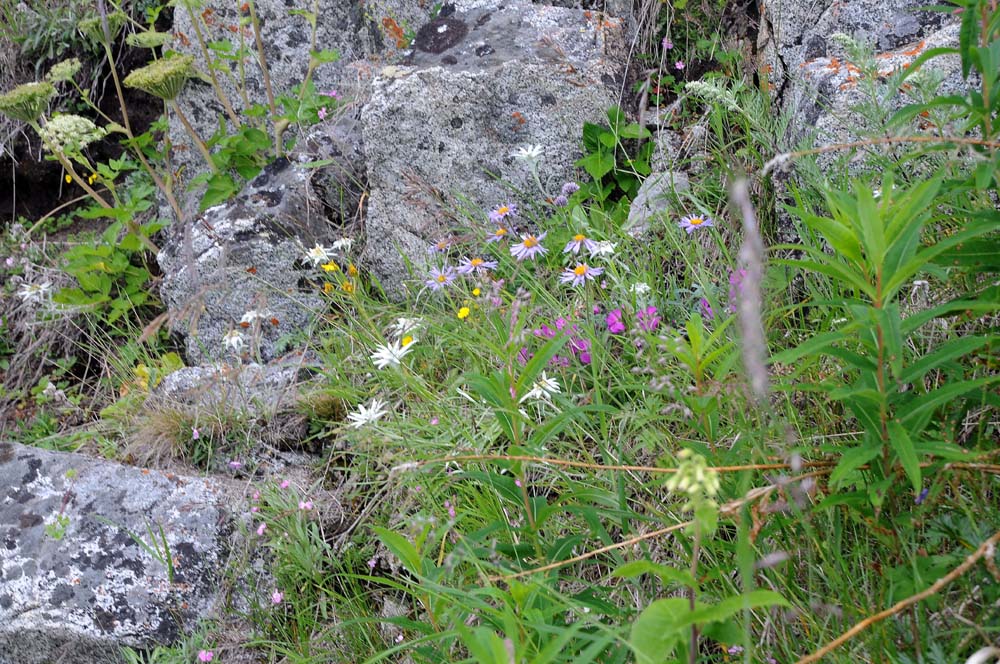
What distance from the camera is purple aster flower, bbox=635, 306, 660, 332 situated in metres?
2.03

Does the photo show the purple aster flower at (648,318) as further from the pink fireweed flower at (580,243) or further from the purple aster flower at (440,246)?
the purple aster flower at (440,246)

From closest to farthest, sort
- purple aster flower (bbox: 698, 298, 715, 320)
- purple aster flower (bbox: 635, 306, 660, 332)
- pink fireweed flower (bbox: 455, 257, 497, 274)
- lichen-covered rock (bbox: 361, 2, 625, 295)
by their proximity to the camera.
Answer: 1. purple aster flower (bbox: 635, 306, 660, 332)
2. purple aster flower (bbox: 698, 298, 715, 320)
3. pink fireweed flower (bbox: 455, 257, 497, 274)
4. lichen-covered rock (bbox: 361, 2, 625, 295)

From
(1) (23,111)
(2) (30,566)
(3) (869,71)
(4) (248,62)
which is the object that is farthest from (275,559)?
(4) (248,62)

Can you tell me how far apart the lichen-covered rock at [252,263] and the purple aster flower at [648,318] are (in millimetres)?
1692

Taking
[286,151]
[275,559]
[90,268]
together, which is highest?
[286,151]

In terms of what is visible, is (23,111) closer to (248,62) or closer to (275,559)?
(248,62)

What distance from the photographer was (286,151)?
406 centimetres

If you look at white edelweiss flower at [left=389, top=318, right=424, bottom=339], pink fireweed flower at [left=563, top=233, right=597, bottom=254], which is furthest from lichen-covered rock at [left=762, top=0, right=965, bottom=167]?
white edelweiss flower at [left=389, top=318, right=424, bottom=339]

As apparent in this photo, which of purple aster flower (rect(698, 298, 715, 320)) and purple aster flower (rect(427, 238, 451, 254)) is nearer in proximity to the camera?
purple aster flower (rect(698, 298, 715, 320))

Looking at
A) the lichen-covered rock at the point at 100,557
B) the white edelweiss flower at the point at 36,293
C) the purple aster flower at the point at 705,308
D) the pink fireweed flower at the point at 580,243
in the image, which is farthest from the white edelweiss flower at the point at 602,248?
the white edelweiss flower at the point at 36,293

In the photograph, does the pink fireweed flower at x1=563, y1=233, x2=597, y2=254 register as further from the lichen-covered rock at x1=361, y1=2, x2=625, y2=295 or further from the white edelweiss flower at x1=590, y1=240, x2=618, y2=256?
the lichen-covered rock at x1=361, y1=2, x2=625, y2=295

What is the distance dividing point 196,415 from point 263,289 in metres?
0.68

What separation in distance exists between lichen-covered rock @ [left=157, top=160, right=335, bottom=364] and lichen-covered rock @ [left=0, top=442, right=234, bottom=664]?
2.85 feet

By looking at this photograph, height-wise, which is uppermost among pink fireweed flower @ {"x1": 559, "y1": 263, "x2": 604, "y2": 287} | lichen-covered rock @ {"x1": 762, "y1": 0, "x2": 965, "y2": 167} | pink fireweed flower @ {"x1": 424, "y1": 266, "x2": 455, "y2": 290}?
lichen-covered rock @ {"x1": 762, "y1": 0, "x2": 965, "y2": 167}
